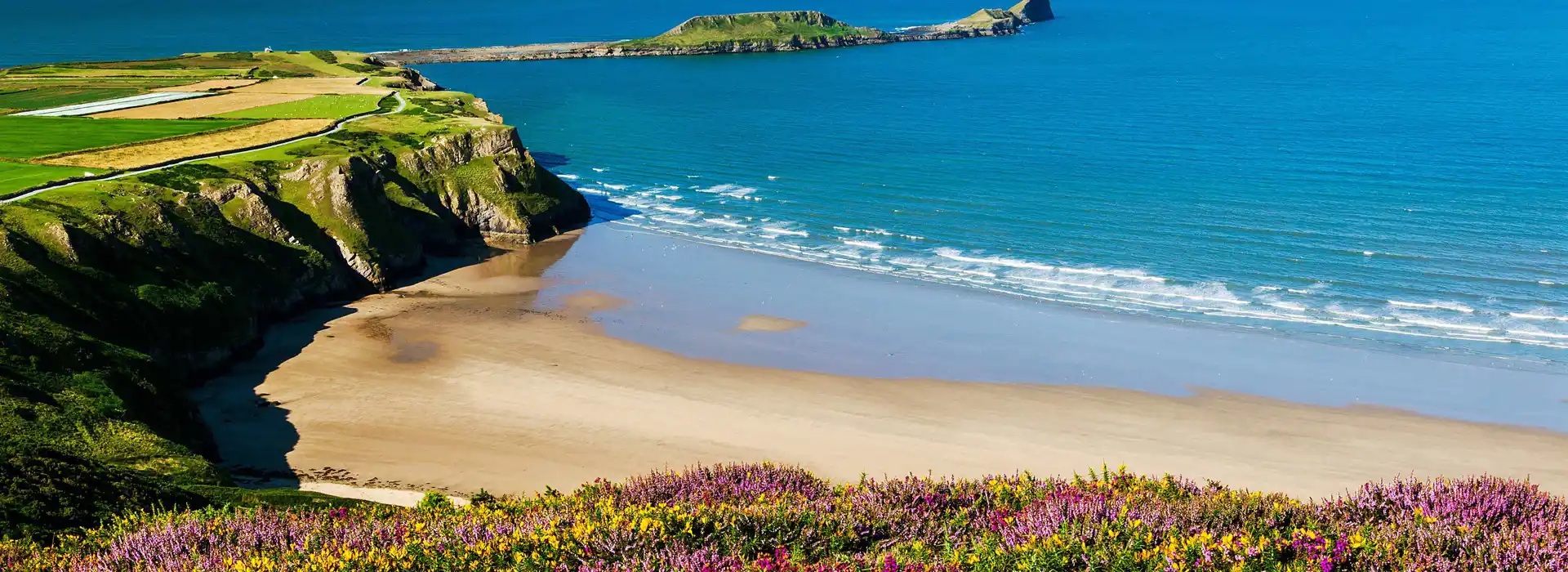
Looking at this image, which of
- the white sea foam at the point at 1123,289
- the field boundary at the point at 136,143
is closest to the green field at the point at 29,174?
the field boundary at the point at 136,143

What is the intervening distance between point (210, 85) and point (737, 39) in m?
90.7

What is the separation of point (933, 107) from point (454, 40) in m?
94.2

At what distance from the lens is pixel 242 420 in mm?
28078

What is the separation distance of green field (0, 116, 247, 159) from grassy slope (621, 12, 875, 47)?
10142cm

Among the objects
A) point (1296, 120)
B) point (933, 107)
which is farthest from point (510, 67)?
point (1296, 120)

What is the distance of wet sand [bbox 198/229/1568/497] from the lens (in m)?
25.5

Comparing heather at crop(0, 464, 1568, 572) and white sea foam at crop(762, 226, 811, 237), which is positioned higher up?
white sea foam at crop(762, 226, 811, 237)

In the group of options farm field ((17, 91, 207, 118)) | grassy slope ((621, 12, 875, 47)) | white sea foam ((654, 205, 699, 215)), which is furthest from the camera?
grassy slope ((621, 12, 875, 47))

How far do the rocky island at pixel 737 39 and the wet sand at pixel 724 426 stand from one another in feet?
367

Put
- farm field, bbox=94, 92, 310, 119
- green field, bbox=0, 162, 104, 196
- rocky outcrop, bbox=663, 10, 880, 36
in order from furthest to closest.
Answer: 1. rocky outcrop, bbox=663, 10, 880, 36
2. farm field, bbox=94, 92, 310, 119
3. green field, bbox=0, 162, 104, 196

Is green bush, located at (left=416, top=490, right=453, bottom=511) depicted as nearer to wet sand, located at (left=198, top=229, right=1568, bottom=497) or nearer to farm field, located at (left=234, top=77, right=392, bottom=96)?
wet sand, located at (left=198, top=229, right=1568, bottom=497)

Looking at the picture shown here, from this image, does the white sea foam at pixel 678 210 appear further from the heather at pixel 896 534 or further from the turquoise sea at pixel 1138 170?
the heather at pixel 896 534

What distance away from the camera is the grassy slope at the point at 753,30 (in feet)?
509

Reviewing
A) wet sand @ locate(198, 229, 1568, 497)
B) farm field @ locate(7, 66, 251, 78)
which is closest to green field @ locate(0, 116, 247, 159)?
wet sand @ locate(198, 229, 1568, 497)
